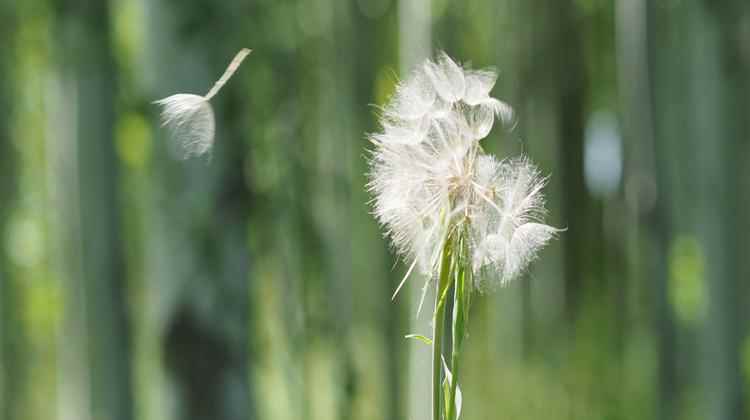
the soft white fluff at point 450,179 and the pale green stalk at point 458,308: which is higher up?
the soft white fluff at point 450,179

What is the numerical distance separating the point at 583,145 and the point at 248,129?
16.4 feet

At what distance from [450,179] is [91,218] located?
8.10 ft

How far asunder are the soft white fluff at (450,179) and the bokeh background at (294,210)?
0.10m

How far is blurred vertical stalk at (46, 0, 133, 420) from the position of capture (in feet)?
9.52

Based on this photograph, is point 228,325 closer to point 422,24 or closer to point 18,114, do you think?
point 422,24

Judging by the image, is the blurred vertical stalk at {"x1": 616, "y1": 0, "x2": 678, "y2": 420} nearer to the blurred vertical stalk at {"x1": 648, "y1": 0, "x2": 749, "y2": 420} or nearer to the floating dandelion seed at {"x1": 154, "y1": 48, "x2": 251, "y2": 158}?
the blurred vertical stalk at {"x1": 648, "y1": 0, "x2": 749, "y2": 420}

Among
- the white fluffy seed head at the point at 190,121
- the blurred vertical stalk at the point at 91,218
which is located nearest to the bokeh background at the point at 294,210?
the blurred vertical stalk at the point at 91,218

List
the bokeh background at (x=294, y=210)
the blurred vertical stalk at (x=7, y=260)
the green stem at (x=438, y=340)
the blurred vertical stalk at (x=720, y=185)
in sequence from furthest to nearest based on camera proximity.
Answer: the blurred vertical stalk at (x=7, y=260) < the blurred vertical stalk at (x=720, y=185) < the bokeh background at (x=294, y=210) < the green stem at (x=438, y=340)

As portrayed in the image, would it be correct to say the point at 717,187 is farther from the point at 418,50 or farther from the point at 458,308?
the point at 458,308

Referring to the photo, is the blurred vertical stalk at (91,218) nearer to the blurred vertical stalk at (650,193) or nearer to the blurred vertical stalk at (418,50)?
the blurred vertical stalk at (418,50)

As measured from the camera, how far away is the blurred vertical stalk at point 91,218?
2902mm

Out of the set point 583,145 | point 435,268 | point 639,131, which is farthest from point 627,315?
point 435,268

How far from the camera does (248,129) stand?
2473 millimetres

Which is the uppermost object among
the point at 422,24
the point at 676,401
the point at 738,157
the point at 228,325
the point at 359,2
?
the point at 359,2
